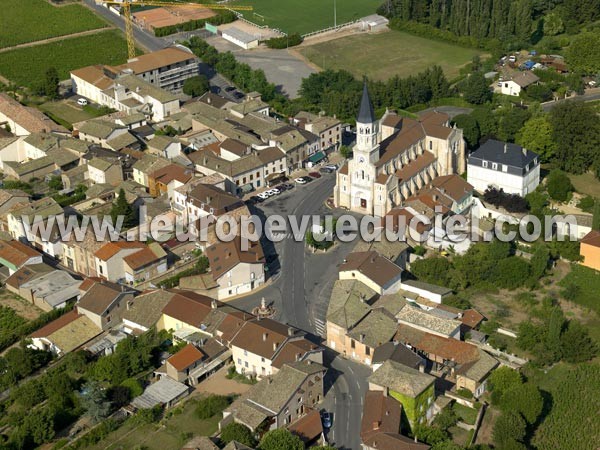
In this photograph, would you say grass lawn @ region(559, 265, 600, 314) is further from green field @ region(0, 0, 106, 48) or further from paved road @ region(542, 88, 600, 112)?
green field @ region(0, 0, 106, 48)

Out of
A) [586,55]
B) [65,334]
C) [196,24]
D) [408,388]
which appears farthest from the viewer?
[196,24]

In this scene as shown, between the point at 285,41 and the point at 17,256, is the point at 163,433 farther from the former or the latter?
the point at 285,41

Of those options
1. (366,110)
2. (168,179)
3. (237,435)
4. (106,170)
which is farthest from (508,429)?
(106,170)

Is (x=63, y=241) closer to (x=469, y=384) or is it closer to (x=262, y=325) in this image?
(x=262, y=325)

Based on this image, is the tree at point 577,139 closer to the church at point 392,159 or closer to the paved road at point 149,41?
the church at point 392,159

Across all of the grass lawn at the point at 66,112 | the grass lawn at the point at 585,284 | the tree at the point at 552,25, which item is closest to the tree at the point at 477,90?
the tree at the point at 552,25

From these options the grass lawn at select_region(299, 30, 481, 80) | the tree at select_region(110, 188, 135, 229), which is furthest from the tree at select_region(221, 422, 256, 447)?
the grass lawn at select_region(299, 30, 481, 80)
